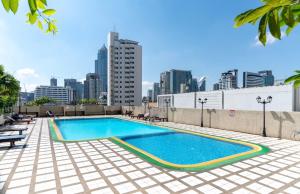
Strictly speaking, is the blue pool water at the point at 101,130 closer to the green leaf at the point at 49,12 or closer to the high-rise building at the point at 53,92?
the green leaf at the point at 49,12

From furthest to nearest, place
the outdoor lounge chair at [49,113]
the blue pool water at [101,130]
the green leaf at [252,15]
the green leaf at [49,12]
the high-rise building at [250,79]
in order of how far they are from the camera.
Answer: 1. the high-rise building at [250,79]
2. the outdoor lounge chair at [49,113]
3. the blue pool water at [101,130]
4. the green leaf at [49,12]
5. the green leaf at [252,15]

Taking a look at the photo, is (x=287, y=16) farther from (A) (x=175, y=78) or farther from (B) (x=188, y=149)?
(A) (x=175, y=78)

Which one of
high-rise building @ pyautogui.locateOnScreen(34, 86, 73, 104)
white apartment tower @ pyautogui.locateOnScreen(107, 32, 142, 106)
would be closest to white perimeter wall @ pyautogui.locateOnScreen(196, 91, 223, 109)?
white apartment tower @ pyautogui.locateOnScreen(107, 32, 142, 106)

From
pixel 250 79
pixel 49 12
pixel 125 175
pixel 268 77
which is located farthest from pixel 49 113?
pixel 268 77

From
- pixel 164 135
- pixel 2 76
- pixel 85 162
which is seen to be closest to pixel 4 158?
pixel 85 162

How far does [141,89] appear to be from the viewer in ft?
250

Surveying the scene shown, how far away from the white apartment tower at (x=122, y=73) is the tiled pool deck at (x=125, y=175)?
213 ft

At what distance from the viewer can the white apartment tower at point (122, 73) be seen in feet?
238

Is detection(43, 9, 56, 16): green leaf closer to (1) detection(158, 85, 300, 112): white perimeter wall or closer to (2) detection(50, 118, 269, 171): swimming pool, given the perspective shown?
(2) detection(50, 118, 269, 171): swimming pool

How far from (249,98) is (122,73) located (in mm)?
56212

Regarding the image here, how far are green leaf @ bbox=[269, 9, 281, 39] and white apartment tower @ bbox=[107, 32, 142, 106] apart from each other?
236ft

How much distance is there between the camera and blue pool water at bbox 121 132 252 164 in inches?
327

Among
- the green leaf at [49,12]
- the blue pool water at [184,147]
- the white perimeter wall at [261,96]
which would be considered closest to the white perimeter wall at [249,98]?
the white perimeter wall at [261,96]

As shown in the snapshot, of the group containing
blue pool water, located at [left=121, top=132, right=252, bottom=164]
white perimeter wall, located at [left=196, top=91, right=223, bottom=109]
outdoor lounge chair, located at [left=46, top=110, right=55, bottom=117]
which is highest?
white perimeter wall, located at [left=196, top=91, right=223, bottom=109]
